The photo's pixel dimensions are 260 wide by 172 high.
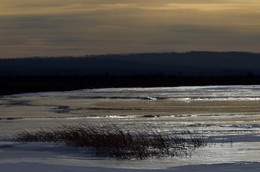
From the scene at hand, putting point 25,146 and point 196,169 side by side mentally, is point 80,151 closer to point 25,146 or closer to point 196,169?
point 25,146

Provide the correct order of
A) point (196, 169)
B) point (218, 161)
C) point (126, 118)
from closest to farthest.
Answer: point (196, 169) < point (218, 161) < point (126, 118)

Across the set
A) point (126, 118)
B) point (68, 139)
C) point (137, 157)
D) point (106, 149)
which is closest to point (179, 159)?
point (137, 157)

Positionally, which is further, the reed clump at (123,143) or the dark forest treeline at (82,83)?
the dark forest treeline at (82,83)

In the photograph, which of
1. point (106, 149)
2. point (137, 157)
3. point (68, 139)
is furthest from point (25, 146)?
point (137, 157)

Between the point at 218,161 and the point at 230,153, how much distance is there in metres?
2.37

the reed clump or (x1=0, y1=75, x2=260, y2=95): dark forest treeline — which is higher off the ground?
(x1=0, y1=75, x2=260, y2=95): dark forest treeline

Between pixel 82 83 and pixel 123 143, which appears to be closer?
pixel 123 143

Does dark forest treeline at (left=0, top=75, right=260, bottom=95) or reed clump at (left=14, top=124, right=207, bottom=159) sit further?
dark forest treeline at (left=0, top=75, right=260, bottom=95)

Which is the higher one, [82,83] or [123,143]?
[82,83]

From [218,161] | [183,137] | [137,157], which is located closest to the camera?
[218,161]

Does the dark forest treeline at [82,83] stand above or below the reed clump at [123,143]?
above

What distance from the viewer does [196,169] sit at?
1731cm

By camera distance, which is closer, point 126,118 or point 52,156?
point 52,156

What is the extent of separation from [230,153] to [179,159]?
6.91 feet
